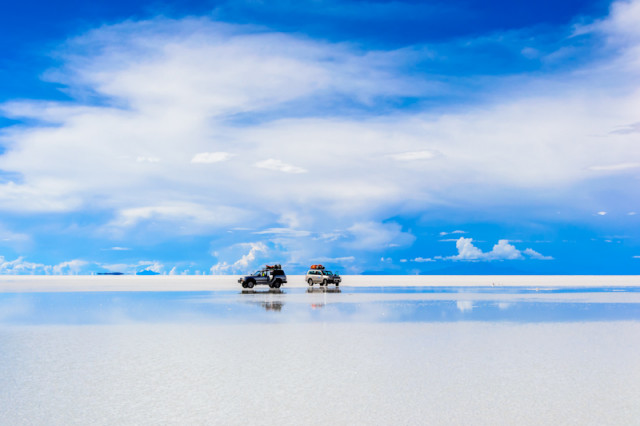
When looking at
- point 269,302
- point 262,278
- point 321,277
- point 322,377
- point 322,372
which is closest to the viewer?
point 322,377

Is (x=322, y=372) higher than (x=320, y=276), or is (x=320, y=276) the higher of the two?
(x=320, y=276)

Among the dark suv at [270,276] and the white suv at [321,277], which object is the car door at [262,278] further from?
the white suv at [321,277]

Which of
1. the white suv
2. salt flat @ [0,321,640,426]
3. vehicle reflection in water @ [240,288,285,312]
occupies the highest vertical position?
the white suv

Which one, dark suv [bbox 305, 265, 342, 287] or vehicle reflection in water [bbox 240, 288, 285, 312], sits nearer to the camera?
vehicle reflection in water [bbox 240, 288, 285, 312]

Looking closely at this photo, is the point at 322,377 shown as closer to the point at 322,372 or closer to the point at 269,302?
the point at 322,372

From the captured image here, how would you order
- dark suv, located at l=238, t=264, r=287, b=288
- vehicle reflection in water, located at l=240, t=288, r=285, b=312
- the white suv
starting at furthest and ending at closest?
1. the white suv
2. dark suv, located at l=238, t=264, r=287, b=288
3. vehicle reflection in water, located at l=240, t=288, r=285, b=312

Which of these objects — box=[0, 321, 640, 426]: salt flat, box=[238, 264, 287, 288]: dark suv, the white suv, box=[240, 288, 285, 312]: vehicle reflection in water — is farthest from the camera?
the white suv

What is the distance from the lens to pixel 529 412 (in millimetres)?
10648

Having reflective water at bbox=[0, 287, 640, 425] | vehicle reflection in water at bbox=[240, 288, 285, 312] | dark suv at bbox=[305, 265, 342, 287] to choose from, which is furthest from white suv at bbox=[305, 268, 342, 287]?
reflective water at bbox=[0, 287, 640, 425]

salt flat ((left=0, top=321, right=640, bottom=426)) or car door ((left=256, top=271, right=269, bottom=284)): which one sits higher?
car door ((left=256, top=271, right=269, bottom=284))

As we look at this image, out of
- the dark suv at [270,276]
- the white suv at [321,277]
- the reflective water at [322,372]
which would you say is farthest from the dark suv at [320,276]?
the reflective water at [322,372]

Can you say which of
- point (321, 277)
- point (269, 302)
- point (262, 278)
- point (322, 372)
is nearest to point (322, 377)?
point (322, 372)

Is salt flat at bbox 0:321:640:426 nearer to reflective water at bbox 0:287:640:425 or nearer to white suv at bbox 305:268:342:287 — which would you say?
reflective water at bbox 0:287:640:425

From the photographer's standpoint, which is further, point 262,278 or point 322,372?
point 262,278
